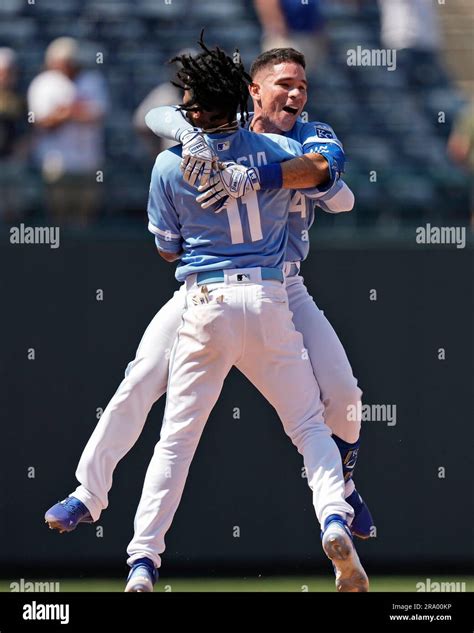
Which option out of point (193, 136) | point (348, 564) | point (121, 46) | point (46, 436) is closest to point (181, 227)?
point (193, 136)

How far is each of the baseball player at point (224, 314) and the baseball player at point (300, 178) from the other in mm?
76

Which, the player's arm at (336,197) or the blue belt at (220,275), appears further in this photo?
the player's arm at (336,197)

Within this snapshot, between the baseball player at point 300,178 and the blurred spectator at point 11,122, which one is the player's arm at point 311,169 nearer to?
the baseball player at point 300,178

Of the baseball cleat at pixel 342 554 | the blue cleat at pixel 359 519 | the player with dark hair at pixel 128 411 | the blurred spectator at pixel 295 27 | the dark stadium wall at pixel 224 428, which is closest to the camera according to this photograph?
the baseball cleat at pixel 342 554

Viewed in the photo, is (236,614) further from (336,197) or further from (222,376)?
(336,197)

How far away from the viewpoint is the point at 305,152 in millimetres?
4941

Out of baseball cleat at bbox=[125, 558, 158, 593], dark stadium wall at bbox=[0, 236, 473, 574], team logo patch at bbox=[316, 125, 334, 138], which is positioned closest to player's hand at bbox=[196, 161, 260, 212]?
team logo patch at bbox=[316, 125, 334, 138]

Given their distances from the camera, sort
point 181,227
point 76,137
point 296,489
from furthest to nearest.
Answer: point 76,137
point 296,489
point 181,227

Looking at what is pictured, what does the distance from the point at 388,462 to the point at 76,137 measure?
2245mm

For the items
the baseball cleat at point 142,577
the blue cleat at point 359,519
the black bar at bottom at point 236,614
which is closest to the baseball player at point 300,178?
the blue cleat at point 359,519

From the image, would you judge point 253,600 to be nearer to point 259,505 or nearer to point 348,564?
point 348,564

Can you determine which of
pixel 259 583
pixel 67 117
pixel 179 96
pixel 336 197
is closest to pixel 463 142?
pixel 179 96

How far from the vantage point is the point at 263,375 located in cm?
485

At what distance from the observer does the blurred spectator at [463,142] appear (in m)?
7.38
